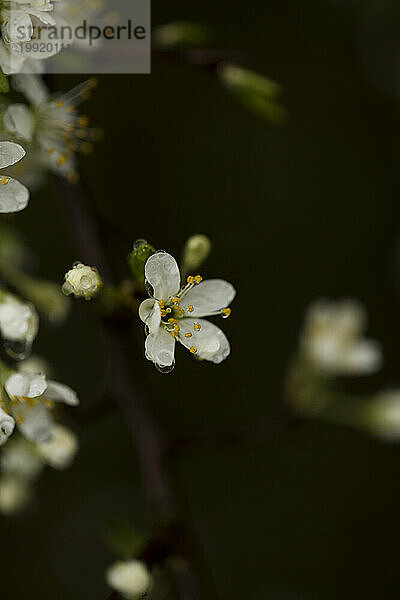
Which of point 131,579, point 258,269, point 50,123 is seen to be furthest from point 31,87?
point 258,269

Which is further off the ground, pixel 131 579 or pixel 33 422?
pixel 33 422

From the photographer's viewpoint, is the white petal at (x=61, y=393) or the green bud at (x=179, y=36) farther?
the green bud at (x=179, y=36)

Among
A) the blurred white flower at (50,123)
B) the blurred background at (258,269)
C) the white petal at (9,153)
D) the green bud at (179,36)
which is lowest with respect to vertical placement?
the blurred background at (258,269)

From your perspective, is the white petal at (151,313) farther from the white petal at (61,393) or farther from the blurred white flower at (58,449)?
the blurred white flower at (58,449)

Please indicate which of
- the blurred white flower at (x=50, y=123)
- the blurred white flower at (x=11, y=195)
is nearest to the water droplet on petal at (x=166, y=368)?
the blurred white flower at (x=11, y=195)

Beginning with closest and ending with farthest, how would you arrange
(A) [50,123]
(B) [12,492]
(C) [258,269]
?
(A) [50,123] → (B) [12,492] → (C) [258,269]

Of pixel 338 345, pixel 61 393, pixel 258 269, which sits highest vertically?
pixel 61 393

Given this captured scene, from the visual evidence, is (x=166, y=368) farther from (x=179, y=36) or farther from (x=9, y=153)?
(x=179, y=36)

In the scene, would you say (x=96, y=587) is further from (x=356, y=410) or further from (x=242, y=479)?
(x=356, y=410)
